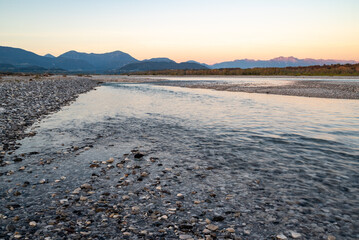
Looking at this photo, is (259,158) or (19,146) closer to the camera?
(259,158)

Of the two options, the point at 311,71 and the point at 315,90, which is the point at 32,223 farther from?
the point at 311,71

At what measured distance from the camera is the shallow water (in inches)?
318

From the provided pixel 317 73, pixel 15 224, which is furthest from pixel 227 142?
pixel 317 73

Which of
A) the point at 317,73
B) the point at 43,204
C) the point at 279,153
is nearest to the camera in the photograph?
the point at 43,204

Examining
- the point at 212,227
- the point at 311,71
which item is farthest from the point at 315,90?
the point at 311,71

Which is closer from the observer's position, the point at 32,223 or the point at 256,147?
the point at 32,223

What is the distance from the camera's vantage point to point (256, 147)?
13617 millimetres

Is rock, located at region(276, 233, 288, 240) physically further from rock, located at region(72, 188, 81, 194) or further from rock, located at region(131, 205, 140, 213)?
rock, located at region(72, 188, 81, 194)

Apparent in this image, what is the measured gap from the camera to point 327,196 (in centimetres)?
795

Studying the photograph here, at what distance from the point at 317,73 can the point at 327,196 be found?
147 metres

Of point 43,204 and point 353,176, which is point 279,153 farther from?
point 43,204

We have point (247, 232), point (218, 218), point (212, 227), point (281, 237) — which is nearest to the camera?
point (281, 237)

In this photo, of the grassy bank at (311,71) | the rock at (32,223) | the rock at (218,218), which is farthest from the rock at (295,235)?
the grassy bank at (311,71)

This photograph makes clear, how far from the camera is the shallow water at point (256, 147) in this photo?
807cm
